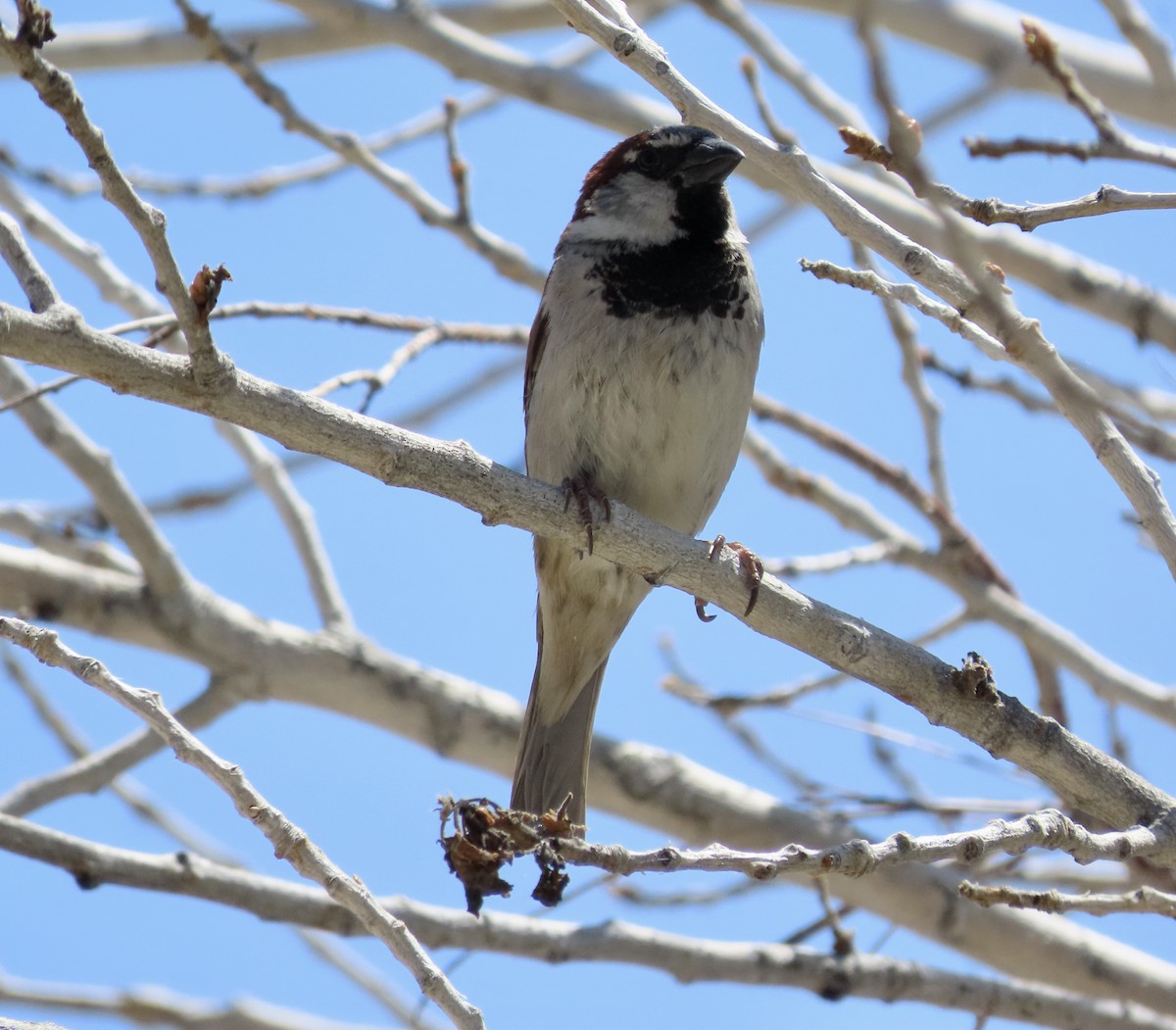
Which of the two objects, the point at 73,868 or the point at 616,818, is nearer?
the point at 73,868

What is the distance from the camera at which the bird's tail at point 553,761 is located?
13.0 ft

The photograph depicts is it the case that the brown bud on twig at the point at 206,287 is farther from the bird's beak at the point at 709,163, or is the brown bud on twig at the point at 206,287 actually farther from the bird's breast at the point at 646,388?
the bird's beak at the point at 709,163

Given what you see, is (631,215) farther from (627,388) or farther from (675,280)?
(627,388)

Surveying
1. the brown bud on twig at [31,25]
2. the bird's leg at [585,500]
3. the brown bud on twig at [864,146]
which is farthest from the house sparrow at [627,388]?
the brown bud on twig at [31,25]

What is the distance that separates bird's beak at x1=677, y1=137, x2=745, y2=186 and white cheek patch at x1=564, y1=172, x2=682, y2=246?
0.07m

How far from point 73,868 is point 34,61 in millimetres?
2072

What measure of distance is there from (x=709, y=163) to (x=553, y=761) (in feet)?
6.03

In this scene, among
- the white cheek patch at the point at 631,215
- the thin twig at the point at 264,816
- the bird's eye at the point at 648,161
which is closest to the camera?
the thin twig at the point at 264,816

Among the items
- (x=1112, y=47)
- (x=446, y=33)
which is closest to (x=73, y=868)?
(x=446, y=33)

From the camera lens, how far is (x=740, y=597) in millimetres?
2982

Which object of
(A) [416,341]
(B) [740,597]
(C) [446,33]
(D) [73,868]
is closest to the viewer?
(B) [740,597]

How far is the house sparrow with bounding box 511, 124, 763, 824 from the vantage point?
12.9 ft

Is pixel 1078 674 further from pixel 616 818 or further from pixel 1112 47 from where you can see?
pixel 1112 47

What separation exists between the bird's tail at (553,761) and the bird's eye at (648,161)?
168cm
